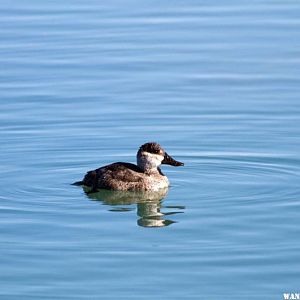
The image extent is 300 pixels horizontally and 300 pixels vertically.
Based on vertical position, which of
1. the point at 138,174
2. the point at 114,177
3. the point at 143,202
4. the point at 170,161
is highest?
the point at 170,161

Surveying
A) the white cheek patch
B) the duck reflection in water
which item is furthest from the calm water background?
the white cheek patch

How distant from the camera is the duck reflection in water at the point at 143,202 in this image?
15203mm

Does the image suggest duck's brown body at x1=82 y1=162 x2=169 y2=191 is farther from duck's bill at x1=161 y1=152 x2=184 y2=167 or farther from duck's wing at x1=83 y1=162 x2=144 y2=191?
duck's bill at x1=161 y1=152 x2=184 y2=167

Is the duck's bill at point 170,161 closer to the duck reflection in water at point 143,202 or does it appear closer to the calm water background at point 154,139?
the calm water background at point 154,139

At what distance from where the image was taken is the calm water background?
511 inches

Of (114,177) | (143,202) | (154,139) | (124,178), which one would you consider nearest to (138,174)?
(124,178)

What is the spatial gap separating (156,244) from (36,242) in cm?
135

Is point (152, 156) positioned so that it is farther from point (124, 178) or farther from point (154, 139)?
point (154, 139)

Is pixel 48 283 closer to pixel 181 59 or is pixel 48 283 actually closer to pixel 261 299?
pixel 261 299

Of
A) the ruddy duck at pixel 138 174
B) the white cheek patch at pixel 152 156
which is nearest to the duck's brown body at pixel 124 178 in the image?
the ruddy duck at pixel 138 174

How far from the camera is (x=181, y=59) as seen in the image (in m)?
24.0

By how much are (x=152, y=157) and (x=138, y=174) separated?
0.97 ft

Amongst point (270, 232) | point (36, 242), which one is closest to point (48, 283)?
point (36, 242)

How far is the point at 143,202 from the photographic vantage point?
16281 mm
